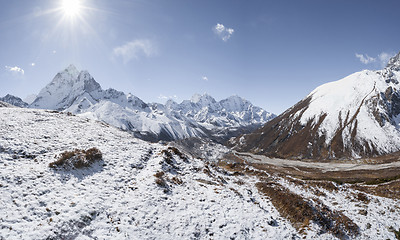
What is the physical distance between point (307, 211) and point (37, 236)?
73.1 ft

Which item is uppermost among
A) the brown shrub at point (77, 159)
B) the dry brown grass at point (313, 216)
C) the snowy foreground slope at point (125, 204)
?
the brown shrub at point (77, 159)

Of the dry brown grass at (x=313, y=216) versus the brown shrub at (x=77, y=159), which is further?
the brown shrub at (x=77, y=159)

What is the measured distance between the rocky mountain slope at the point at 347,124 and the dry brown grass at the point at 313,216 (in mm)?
127715

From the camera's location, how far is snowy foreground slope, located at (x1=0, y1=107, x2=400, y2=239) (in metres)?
13.0

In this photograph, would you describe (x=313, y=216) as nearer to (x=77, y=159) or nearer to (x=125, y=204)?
(x=125, y=204)

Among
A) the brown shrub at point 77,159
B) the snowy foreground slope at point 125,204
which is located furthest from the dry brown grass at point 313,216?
the brown shrub at point 77,159

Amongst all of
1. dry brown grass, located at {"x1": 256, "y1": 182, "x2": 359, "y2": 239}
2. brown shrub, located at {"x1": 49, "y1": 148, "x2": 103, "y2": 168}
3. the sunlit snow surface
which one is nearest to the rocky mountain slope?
the sunlit snow surface

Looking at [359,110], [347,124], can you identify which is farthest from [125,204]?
[359,110]

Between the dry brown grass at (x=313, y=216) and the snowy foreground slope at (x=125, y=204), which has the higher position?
the snowy foreground slope at (x=125, y=204)

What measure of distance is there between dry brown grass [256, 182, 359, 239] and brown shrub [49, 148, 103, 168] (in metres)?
21.7

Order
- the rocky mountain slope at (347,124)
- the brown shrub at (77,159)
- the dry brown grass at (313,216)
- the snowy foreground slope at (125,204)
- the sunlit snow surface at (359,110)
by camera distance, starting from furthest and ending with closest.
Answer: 1. the rocky mountain slope at (347,124)
2. the sunlit snow surface at (359,110)
3. the brown shrub at (77,159)
4. the dry brown grass at (313,216)
5. the snowy foreground slope at (125,204)

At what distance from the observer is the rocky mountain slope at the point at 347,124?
124750 millimetres

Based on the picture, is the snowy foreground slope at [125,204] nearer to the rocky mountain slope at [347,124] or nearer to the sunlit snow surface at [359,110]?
the rocky mountain slope at [347,124]

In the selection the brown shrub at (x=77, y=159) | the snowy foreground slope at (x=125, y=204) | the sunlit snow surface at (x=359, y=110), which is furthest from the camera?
the sunlit snow surface at (x=359, y=110)
